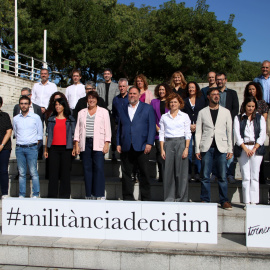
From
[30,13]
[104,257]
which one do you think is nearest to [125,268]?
[104,257]

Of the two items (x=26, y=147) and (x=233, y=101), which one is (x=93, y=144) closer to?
(x=26, y=147)

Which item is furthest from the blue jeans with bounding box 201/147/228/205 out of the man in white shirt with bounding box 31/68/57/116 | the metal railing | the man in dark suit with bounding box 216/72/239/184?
the metal railing

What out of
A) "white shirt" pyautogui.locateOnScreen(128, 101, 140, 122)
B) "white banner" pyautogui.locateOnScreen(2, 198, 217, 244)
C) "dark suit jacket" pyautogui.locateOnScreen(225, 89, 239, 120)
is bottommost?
"white banner" pyautogui.locateOnScreen(2, 198, 217, 244)

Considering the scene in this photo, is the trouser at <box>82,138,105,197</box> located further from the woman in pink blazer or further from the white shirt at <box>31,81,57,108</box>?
the white shirt at <box>31,81,57,108</box>

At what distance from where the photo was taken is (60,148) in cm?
589

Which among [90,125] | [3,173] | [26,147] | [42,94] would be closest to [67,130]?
[90,125]

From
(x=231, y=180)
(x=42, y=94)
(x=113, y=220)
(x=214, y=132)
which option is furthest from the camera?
(x=42, y=94)

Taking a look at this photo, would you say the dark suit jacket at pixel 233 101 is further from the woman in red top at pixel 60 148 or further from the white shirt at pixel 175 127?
the woman in red top at pixel 60 148

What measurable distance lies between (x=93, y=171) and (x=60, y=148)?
0.68 metres

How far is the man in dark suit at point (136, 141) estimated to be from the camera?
550 centimetres

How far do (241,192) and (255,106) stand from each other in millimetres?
1354

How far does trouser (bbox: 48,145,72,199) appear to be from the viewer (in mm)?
5801

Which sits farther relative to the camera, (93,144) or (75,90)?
(75,90)

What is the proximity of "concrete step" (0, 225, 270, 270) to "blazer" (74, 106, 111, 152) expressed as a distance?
1.59 m
